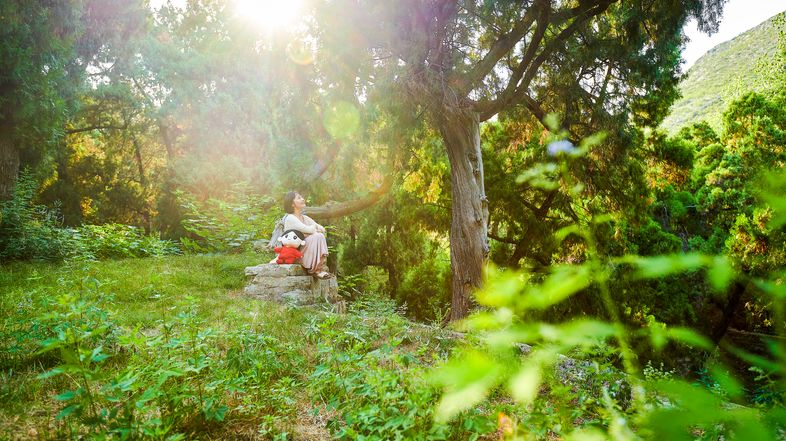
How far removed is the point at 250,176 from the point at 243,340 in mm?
12738

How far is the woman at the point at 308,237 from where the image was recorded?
702 cm

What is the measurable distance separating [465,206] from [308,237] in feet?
9.53

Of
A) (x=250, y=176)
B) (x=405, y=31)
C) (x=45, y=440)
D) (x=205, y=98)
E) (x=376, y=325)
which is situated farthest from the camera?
(x=205, y=98)

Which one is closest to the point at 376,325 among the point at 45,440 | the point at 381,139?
the point at 45,440

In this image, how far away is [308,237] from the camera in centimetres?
709

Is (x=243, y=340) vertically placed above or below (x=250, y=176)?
below

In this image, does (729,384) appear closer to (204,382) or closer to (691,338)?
(691,338)

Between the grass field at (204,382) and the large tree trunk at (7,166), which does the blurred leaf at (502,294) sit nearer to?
the grass field at (204,382)

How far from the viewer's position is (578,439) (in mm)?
770

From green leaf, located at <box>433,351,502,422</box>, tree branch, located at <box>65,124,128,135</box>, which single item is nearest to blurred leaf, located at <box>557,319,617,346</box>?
green leaf, located at <box>433,351,502,422</box>

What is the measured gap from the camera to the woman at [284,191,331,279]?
276 inches

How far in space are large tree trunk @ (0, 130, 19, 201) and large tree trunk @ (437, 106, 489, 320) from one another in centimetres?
938

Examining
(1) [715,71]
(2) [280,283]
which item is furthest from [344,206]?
(1) [715,71]

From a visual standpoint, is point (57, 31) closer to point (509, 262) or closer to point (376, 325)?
point (376, 325)
